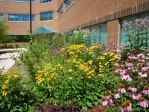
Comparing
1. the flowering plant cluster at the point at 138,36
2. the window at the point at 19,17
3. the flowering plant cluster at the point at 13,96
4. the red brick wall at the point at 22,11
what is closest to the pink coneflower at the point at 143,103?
the flowering plant cluster at the point at 13,96

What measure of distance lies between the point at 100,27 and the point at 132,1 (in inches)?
168

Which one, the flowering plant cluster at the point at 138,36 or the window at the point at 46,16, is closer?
the flowering plant cluster at the point at 138,36

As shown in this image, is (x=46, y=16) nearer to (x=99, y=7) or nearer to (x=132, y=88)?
(x=99, y=7)

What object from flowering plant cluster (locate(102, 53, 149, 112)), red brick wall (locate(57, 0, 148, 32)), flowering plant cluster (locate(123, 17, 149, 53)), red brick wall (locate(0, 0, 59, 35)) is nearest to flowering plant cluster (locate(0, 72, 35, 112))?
flowering plant cluster (locate(102, 53, 149, 112))

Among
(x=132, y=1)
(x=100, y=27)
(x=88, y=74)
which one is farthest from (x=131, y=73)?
(x=100, y=27)

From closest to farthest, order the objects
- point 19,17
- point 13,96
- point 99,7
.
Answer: point 13,96, point 99,7, point 19,17

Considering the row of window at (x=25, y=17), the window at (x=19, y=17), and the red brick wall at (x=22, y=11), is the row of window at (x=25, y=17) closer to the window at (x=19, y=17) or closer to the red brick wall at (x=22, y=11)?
the window at (x=19, y=17)

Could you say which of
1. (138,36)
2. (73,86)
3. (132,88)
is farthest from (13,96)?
(138,36)

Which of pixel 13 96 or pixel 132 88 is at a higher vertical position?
pixel 132 88

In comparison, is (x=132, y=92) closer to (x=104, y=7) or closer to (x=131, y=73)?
(x=131, y=73)

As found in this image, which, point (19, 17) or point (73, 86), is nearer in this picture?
point (73, 86)

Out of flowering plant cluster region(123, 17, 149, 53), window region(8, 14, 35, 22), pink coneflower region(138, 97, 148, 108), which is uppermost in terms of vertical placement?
window region(8, 14, 35, 22)

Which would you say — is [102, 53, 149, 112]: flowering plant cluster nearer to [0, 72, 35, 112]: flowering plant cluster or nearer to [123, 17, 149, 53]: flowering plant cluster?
[0, 72, 35, 112]: flowering plant cluster

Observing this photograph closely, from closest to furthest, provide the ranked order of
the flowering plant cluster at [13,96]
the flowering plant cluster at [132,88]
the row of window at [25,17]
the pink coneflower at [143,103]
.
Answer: the pink coneflower at [143,103] < the flowering plant cluster at [132,88] < the flowering plant cluster at [13,96] < the row of window at [25,17]
